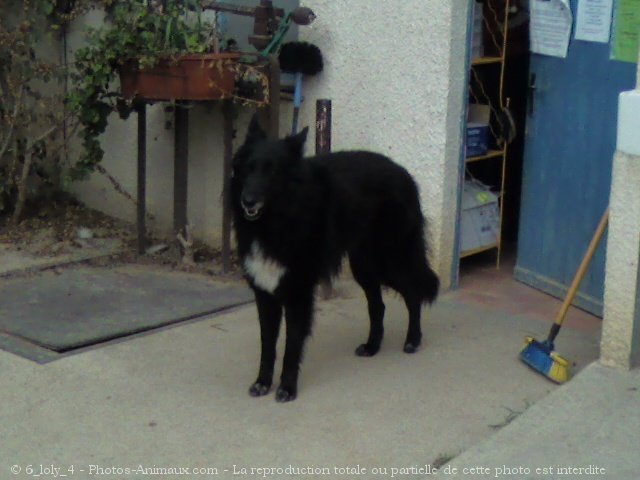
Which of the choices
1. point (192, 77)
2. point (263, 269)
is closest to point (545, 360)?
point (263, 269)

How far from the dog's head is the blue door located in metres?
2.03

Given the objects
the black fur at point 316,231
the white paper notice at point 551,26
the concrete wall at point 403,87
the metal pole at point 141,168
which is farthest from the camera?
the metal pole at point 141,168

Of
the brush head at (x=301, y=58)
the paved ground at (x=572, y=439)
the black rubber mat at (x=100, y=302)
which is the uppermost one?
the brush head at (x=301, y=58)

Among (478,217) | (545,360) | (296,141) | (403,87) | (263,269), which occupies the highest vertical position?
(403,87)

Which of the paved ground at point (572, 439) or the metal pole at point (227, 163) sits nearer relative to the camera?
the paved ground at point (572, 439)

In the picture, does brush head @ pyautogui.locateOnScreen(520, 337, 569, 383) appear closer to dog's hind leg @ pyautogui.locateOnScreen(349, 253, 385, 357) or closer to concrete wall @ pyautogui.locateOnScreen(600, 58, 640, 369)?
concrete wall @ pyautogui.locateOnScreen(600, 58, 640, 369)

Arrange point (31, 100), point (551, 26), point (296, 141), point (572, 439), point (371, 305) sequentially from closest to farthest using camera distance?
point (572, 439) → point (296, 141) → point (371, 305) → point (551, 26) → point (31, 100)

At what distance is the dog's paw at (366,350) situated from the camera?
5398mm

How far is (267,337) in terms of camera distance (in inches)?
191

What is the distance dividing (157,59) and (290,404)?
2.54 metres

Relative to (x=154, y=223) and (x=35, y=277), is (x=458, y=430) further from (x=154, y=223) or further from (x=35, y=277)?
(x=154, y=223)

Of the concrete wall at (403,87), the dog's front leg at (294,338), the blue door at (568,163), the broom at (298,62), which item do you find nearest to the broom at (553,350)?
the blue door at (568,163)

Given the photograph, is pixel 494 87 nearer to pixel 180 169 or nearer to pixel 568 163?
pixel 568 163

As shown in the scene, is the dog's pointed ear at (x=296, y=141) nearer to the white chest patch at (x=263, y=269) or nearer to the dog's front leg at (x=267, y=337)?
the white chest patch at (x=263, y=269)
